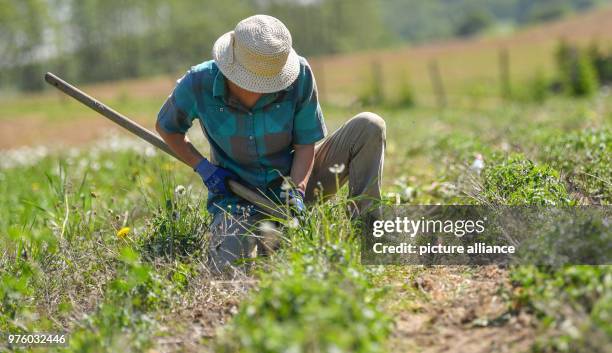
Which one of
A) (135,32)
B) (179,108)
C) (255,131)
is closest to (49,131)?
(179,108)

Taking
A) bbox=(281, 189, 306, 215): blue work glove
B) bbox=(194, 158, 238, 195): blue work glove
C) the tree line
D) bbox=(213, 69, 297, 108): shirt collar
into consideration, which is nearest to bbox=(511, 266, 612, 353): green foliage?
bbox=(281, 189, 306, 215): blue work glove

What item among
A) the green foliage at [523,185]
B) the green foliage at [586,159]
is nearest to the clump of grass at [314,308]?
the green foliage at [523,185]

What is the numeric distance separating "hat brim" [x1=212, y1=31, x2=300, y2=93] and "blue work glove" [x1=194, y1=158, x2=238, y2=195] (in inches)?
21.9

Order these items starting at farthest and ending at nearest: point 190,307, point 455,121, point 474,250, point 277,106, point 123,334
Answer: point 455,121
point 277,106
point 474,250
point 190,307
point 123,334

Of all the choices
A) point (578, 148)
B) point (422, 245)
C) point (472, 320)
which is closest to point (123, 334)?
point (472, 320)

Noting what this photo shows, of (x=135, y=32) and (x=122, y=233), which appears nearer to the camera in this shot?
(x=122, y=233)

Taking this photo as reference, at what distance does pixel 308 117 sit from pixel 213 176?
58 cm

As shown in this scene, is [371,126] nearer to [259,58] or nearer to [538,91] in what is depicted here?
[259,58]

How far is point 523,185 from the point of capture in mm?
3389

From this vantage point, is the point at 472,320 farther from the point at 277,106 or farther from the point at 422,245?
the point at 277,106

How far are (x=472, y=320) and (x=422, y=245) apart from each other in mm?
795

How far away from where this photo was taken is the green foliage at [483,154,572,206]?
3176 millimetres

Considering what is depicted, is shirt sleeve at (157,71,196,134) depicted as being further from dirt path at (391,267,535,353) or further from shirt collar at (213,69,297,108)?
dirt path at (391,267,535,353)

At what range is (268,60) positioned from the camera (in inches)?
132
